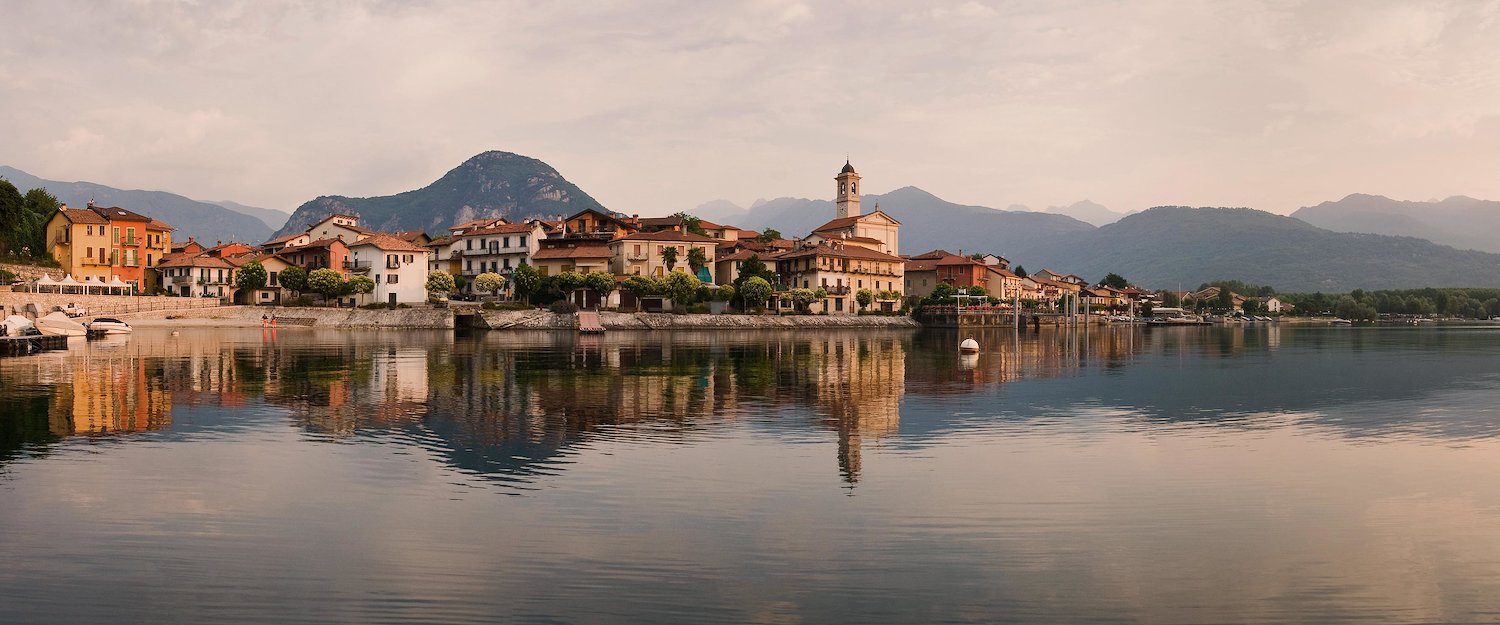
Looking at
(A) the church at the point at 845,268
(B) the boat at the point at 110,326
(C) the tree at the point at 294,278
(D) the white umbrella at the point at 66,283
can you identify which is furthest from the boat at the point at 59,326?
(A) the church at the point at 845,268

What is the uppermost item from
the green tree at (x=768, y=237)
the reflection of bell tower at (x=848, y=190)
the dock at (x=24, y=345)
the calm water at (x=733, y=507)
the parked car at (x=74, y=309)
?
the reflection of bell tower at (x=848, y=190)

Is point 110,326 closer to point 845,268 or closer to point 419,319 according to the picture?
point 419,319

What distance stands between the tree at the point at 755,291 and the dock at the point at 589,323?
64.5ft

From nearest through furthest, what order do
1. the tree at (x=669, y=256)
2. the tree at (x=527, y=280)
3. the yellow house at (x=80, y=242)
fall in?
the yellow house at (x=80, y=242), the tree at (x=527, y=280), the tree at (x=669, y=256)

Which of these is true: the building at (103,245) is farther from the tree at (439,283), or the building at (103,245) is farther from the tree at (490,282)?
the tree at (490,282)

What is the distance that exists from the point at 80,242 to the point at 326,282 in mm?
25177

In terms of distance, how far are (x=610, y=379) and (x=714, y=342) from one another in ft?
107

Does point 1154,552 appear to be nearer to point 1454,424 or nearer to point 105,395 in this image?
point 1454,424

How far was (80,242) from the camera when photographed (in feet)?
314

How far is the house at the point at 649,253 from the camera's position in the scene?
11006 cm

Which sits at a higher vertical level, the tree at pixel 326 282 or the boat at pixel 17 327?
the tree at pixel 326 282

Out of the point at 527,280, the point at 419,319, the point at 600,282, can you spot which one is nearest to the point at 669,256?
the point at 600,282

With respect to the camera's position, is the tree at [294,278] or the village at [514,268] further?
the tree at [294,278]

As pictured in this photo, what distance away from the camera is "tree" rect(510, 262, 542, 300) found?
10025 cm
